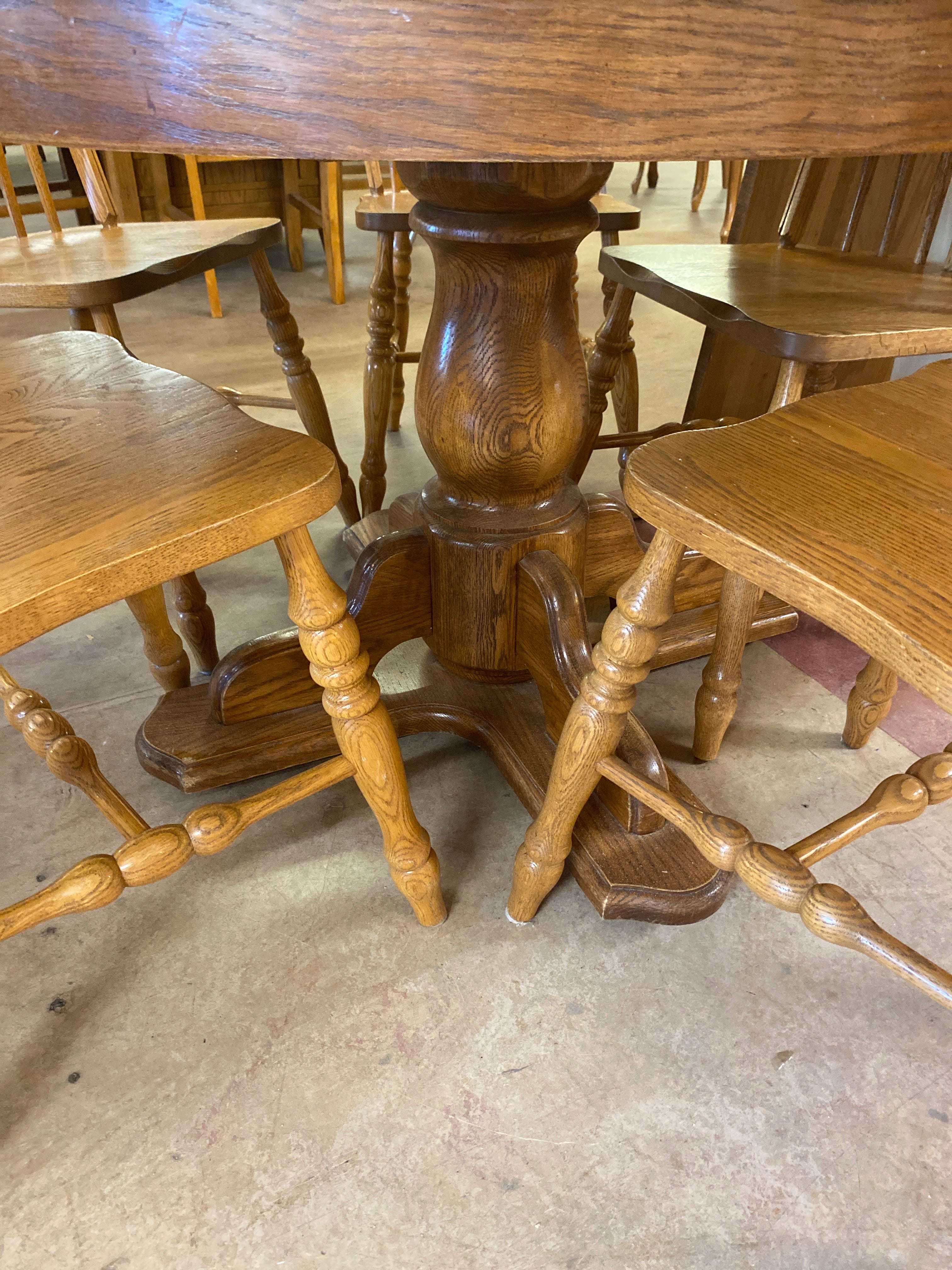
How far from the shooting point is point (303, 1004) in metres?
0.96

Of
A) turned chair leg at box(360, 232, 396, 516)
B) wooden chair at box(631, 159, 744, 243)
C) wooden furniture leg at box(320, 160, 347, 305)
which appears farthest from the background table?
wooden furniture leg at box(320, 160, 347, 305)

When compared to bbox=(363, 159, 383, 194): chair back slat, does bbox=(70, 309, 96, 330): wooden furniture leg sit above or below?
below

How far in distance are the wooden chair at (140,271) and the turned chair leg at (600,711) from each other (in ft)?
2.19

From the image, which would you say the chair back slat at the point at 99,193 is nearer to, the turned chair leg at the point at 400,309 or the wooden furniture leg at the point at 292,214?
the turned chair leg at the point at 400,309

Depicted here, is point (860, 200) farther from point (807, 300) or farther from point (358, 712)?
point (358, 712)

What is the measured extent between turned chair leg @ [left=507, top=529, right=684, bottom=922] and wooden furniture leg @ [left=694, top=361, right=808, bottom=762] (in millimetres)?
301

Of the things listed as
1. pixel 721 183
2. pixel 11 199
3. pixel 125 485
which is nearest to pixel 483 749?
pixel 125 485

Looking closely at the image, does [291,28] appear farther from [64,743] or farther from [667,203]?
[667,203]

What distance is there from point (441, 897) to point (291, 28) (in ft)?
2.81

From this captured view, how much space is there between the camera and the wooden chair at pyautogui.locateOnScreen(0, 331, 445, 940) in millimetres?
611

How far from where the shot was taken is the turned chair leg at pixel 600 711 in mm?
778

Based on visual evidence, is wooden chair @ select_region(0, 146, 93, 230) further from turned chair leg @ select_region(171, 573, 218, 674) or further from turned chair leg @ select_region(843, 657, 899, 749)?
turned chair leg @ select_region(843, 657, 899, 749)

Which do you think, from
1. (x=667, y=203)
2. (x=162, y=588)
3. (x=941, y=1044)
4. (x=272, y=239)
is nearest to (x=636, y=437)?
(x=272, y=239)

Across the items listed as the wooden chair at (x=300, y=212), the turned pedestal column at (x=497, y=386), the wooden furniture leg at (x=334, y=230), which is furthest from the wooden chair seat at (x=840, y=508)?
the wooden furniture leg at (x=334, y=230)
